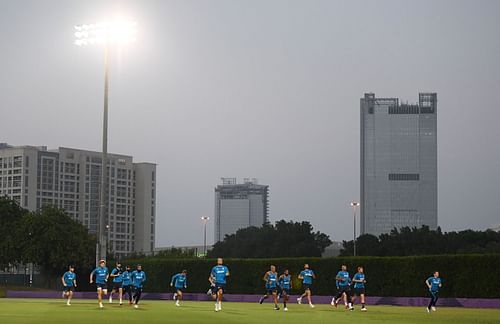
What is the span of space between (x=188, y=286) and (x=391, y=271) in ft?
63.8

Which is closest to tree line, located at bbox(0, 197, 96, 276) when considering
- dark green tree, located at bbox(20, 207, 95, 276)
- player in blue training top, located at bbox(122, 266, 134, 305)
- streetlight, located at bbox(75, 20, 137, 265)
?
dark green tree, located at bbox(20, 207, 95, 276)

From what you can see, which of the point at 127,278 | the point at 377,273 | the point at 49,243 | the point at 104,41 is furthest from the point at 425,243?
the point at 127,278

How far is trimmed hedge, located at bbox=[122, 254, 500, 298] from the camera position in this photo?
54.2 metres

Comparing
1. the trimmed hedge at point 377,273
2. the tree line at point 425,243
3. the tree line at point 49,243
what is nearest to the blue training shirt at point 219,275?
the trimmed hedge at point 377,273

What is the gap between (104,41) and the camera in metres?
51.7

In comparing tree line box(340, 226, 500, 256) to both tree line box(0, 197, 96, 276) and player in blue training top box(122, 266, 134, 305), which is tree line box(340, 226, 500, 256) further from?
player in blue training top box(122, 266, 134, 305)

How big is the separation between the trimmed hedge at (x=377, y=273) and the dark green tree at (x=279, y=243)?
67.4 metres

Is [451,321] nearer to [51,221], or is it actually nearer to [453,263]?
[453,263]

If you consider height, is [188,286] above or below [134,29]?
below

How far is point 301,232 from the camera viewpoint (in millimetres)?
148375

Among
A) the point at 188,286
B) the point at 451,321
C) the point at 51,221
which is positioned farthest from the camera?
the point at 51,221

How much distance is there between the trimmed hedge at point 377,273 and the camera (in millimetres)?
54219

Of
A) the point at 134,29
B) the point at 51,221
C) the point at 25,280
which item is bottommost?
the point at 25,280

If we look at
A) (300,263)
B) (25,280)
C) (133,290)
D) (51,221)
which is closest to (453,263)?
(300,263)
